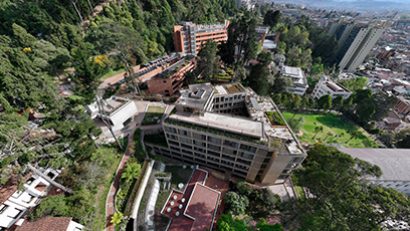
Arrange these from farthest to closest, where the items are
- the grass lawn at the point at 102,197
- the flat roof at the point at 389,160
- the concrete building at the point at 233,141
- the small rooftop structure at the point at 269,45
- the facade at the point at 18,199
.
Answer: the small rooftop structure at the point at 269,45 → the flat roof at the point at 389,160 → the concrete building at the point at 233,141 → the grass lawn at the point at 102,197 → the facade at the point at 18,199

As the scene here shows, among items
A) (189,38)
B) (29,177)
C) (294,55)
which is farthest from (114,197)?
(294,55)

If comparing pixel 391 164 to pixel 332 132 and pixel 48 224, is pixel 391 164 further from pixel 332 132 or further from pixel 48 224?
pixel 48 224

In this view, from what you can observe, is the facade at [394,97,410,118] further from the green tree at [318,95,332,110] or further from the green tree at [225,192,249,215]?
the green tree at [225,192,249,215]

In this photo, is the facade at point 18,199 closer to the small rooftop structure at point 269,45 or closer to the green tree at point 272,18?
the small rooftop structure at point 269,45

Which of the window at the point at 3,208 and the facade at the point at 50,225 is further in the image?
the window at the point at 3,208

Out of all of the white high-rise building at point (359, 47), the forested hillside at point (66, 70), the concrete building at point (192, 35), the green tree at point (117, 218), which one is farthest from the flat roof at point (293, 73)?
the green tree at point (117, 218)

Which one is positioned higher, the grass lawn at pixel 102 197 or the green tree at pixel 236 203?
the grass lawn at pixel 102 197
